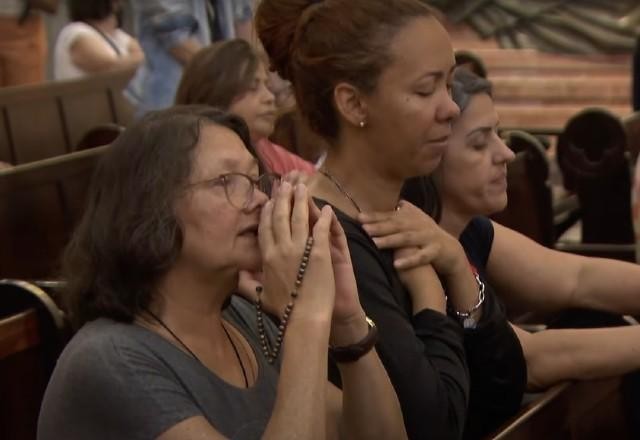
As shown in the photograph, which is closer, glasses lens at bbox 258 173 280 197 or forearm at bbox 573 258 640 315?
glasses lens at bbox 258 173 280 197

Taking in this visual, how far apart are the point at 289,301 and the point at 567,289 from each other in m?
1.17

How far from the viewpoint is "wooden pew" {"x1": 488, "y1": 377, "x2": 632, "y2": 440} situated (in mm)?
2334

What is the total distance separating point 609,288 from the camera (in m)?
3.00

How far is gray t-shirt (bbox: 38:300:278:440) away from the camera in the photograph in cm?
186

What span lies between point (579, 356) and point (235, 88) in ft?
5.99

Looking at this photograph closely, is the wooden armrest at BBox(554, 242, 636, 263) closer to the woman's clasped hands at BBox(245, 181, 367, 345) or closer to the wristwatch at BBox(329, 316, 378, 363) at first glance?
the wristwatch at BBox(329, 316, 378, 363)

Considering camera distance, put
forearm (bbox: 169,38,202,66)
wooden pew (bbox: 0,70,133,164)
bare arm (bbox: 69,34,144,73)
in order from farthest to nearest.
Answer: bare arm (bbox: 69,34,144,73)
forearm (bbox: 169,38,202,66)
wooden pew (bbox: 0,70,133,164)

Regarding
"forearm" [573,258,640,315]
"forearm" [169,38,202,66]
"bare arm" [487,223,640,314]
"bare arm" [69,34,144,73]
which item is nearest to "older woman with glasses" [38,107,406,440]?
"bare arm" [487,223,640,314]

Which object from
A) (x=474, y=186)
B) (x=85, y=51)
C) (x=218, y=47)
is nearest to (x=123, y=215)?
(x=474, y=186)

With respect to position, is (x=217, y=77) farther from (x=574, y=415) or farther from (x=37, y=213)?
(x=574, y=415)

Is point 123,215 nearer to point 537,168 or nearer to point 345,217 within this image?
point 345,217

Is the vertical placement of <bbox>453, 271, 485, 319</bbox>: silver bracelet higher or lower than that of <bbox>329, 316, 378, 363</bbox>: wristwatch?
lower

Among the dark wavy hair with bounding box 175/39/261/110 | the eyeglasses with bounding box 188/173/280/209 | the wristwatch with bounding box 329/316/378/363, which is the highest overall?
the eyeglasses with bounding box 188/173/280/209

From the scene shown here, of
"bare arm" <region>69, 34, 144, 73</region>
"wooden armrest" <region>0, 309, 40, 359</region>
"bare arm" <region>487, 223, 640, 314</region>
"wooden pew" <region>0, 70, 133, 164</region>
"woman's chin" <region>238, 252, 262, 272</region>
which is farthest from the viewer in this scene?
"bare arm" <region>69, 34, 144, 73</region>
